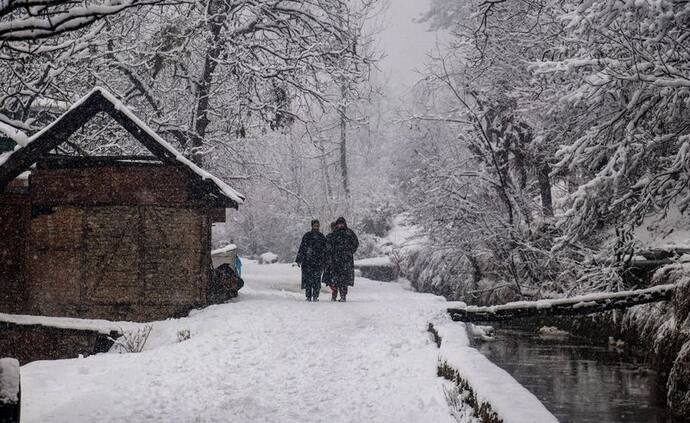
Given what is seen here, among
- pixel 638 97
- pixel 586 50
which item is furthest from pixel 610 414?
pixel 586 50

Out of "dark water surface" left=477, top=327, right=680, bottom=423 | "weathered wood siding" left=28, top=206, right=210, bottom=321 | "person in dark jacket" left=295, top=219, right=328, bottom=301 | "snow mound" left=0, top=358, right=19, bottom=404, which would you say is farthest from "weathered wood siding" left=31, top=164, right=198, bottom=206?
"snow mound" left=0, top=358, right=19, bottom=404

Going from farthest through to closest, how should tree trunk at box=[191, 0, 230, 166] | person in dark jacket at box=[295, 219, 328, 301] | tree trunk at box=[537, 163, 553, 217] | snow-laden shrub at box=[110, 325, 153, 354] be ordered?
tree trunk at box=[537, 163, 553, 217] < tree trunk at box=[191, 0, 230, 166] < person in dark jacket at box=[295, 219, 328, 301] < snow-laden shrub at box=[110, 325, 153, 354]

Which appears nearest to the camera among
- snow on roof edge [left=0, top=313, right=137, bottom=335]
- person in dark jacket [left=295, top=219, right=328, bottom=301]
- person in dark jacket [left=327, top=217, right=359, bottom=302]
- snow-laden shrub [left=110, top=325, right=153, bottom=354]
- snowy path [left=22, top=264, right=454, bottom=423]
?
snowy path [left=22, top=264, right=454, bottom=423]

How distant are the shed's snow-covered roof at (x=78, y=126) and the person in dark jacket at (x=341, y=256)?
331 centimetres

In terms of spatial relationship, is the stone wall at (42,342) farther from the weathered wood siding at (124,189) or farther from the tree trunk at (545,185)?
the tree trunk at (545,185)

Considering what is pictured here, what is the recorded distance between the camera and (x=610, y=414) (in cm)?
925

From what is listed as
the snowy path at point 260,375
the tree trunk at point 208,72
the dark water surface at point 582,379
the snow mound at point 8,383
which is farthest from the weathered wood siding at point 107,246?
the snow mound at point 8,383

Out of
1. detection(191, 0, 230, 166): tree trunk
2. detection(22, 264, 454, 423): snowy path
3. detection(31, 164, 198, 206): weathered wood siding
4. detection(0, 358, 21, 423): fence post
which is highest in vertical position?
detection(191, 0, 230, 166): tree trunk

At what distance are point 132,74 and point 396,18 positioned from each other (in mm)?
112567

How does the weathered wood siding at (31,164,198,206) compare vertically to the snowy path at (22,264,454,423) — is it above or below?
above

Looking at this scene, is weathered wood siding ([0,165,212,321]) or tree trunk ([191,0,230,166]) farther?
tree trunk ([191,0,230,166])

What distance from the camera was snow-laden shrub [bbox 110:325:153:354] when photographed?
12305 millimetres

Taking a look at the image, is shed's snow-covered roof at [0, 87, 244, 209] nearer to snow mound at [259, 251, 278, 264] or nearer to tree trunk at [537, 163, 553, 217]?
tree trunk at [537, 163, 553, 217]

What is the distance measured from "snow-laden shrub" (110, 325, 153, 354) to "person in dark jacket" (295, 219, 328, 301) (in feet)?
15.8
